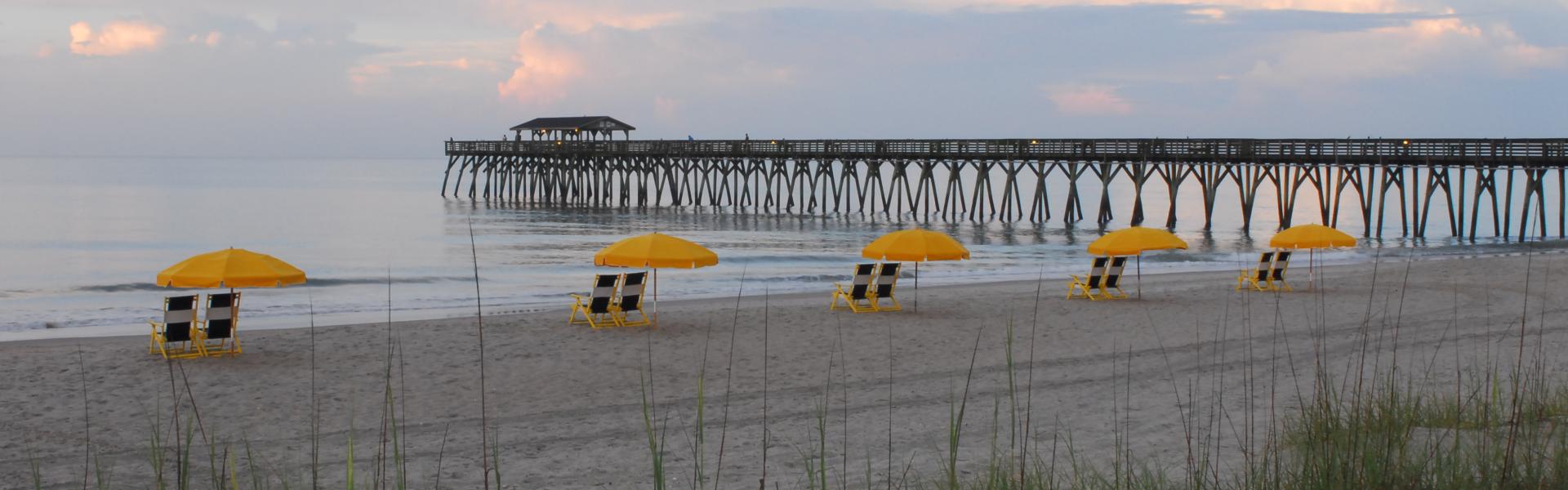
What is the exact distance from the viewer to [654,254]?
1241cm

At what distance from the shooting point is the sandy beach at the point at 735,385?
644 cm

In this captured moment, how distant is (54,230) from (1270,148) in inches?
1410

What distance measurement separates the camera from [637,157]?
50625 mm

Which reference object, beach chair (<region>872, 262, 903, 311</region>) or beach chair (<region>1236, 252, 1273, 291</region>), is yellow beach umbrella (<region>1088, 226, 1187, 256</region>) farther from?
beach chair (<region>872, 262, 903, 311</region>)

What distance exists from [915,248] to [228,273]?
22.9 ft

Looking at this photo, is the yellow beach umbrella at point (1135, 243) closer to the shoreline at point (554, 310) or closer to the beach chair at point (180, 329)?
the shoreline at point (554, 310)

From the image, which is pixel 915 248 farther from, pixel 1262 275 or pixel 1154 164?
pixel 1154 164

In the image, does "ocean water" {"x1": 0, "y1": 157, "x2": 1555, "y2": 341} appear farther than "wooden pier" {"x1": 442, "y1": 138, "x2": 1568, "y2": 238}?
No

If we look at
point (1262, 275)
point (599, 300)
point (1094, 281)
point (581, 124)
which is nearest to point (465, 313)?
point (599, 300)

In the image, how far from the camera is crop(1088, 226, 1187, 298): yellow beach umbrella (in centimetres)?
1468

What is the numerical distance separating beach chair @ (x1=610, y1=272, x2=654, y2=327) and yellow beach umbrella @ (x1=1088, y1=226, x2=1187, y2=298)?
5383 millimetres

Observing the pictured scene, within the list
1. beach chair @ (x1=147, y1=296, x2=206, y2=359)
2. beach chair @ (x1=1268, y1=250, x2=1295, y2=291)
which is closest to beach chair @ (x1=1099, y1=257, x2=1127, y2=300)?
beach chair @ (x1=1268, y1=250, x2=1295, y2=291)

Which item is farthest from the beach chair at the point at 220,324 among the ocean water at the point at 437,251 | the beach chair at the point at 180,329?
the ocean water at the point at 437,251

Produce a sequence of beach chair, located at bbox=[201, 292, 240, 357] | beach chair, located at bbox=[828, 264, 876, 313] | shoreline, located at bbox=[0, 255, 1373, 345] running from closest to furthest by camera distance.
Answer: beach chair, located at bbox=[201, 292, 240, 357]
shoreline, located at bbox=[0, 255, 1373, 345]
beach chair, located at bbox=[828, 264, 876, 313]
